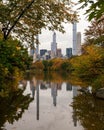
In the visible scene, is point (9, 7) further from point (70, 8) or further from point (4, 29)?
point (70, 8)

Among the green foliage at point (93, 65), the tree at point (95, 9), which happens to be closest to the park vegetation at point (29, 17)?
the green foliage at point (93, 65)

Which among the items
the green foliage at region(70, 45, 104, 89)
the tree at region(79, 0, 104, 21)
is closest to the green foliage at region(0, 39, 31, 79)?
the green foliage at region(70, 45, 104, 89)

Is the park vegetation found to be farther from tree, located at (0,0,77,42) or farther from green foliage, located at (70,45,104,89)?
green foliage, located at (70,45,104,89)

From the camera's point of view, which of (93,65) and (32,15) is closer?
(32,15)

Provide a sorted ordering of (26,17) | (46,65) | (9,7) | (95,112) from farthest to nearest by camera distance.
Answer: (46,65) < (26,17) < (9,7) < (95,112)

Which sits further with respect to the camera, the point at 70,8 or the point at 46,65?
the point at 46,65

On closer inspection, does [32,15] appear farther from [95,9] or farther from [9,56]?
[95,9]

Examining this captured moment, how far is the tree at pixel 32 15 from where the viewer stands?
20.7 metres

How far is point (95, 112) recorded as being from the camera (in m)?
13.4

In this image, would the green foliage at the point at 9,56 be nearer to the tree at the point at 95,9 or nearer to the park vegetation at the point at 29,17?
the park vegetation at the point at 29,17

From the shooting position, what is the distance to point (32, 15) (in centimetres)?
2169

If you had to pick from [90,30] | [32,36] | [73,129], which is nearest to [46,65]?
[90,30]

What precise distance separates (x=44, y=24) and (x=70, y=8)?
6.62 ft

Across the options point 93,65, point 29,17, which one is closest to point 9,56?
point 29,17
